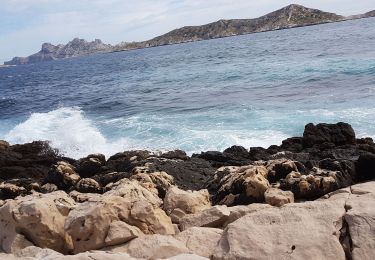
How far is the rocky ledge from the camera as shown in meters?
5.32

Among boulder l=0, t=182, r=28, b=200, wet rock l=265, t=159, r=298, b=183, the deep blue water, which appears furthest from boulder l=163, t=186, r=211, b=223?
the deep blue water

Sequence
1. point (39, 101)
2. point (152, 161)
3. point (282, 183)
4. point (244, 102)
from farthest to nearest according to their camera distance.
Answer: point (39, 101) → point (244, 102) → point (152, 161) → point (282, 183)

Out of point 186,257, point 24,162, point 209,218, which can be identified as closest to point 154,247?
point 186,257

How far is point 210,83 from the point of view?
3438cm

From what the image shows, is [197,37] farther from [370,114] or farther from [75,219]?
[75,219]

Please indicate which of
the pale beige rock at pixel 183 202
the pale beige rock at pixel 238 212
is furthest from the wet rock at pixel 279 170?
the pale beige rock at pixel 238 212

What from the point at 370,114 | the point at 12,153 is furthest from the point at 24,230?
the point at 370,114

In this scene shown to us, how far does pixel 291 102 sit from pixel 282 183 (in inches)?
579

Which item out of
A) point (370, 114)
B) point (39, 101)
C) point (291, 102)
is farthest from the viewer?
point (39, 101)

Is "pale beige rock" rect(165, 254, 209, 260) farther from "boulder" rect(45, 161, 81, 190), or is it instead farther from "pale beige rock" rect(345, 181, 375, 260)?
"boulder" rect(45, 161, 81, 190)

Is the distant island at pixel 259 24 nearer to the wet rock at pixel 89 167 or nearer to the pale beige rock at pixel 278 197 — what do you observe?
the wet rock at pixel 89 167

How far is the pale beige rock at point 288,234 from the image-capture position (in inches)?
203

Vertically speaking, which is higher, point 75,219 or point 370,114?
point 75,219

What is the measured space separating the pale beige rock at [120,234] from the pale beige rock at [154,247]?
0.13m
